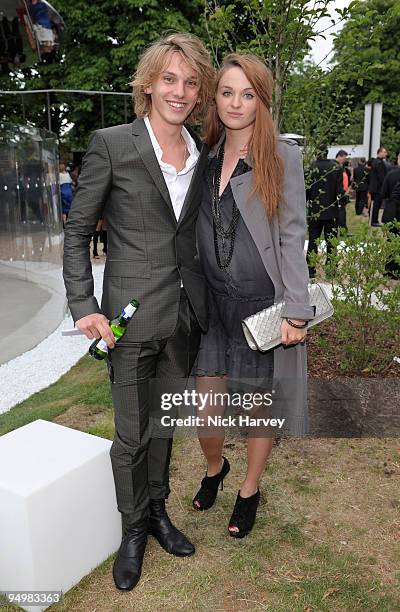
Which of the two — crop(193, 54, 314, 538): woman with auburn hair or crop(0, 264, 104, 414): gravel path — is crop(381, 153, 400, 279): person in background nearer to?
crop(0, 264, 104, 414): gravel path

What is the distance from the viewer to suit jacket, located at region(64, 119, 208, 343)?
97.6 inches

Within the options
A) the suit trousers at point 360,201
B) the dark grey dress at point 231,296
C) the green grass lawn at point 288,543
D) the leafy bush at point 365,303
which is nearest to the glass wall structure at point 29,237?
the green grass lawn at point 288,543

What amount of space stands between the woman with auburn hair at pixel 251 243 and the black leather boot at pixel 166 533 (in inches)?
11.0

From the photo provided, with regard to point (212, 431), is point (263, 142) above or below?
above

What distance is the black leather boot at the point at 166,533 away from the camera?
9.57 ft

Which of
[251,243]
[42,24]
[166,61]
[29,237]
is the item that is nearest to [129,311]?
[251,243]

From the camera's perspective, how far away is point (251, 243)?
2.72 meters

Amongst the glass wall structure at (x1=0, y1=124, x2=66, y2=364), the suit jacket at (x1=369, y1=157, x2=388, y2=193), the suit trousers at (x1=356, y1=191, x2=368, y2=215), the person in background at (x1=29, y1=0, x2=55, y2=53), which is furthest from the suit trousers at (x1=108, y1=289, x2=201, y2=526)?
the suit trousers at (x1=356, y1=191, x2=368, y2=215)

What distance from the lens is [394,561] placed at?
289 cm

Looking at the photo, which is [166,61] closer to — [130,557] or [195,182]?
[195,182]

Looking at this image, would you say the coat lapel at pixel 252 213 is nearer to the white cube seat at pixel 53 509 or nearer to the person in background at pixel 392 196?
the white cube seat at pixel 53 509

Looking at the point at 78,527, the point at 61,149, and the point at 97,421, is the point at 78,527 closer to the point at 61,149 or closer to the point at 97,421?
the point at 97,421

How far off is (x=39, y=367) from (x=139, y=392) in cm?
361

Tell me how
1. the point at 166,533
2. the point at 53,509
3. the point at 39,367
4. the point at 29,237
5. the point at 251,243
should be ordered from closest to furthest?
the point at 53,509 < the point at 251,243 < the point at 166,533 < the point at 39,367 < the point at 29,237
